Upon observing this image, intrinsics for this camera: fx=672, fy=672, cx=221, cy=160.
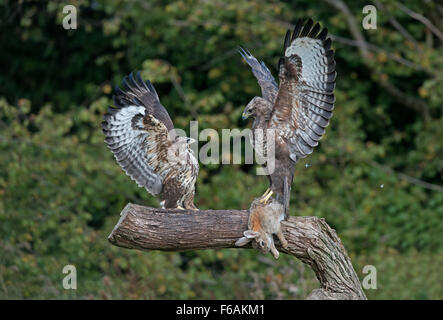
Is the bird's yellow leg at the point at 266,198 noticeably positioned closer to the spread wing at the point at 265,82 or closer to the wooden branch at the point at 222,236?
the wooden branch at the point at 222,236

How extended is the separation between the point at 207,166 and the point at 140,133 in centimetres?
309

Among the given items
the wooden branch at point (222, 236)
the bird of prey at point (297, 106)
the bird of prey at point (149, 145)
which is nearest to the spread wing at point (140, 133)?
the bird of prey at point (149, 145)

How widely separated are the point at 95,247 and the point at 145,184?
2.19 m

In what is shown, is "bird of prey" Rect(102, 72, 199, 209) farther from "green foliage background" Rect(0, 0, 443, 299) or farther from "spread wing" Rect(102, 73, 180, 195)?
"green foliage background" Rect(0, 0, 443, 299)

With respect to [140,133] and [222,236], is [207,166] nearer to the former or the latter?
[140,133]

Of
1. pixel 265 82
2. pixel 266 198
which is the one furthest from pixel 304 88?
pixel 266 198

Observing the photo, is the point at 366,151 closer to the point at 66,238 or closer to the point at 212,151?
the point at 212,151

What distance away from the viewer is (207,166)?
7.17m

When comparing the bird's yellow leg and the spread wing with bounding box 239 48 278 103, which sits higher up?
the spread wing with bounding box 239 48 278 103

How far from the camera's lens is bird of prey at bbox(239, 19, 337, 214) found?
11.9 feet

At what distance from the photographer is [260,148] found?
377cm

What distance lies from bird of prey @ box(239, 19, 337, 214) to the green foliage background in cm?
206

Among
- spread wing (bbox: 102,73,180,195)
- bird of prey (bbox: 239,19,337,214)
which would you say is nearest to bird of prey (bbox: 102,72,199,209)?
spread wing (bbox: 102,73,180,195)

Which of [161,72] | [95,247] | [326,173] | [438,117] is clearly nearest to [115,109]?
[95,247]
